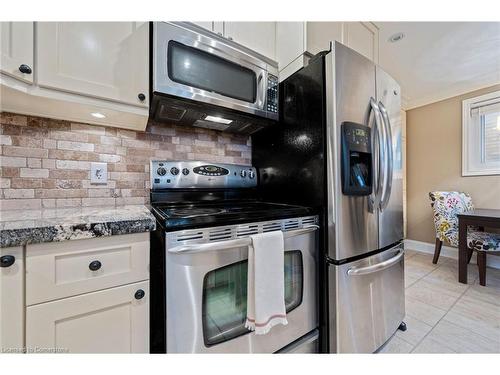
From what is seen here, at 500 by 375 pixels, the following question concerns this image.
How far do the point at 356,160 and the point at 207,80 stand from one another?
3.00ft

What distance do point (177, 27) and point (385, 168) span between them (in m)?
1.33

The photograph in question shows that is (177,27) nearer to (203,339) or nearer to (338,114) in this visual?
(338,114)

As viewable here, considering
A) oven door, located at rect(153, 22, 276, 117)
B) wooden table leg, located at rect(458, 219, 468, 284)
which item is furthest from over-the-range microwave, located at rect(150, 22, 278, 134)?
wooden table leg, located at rect(458, 219, 468, 284)

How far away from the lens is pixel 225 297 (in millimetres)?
951

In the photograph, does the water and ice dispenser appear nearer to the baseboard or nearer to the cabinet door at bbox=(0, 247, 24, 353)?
the cabinet door at bbox=(0, 247, 24, 353)

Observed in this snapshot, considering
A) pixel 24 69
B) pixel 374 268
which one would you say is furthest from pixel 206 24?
pixel 374 268

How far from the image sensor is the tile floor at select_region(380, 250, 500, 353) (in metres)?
1.35

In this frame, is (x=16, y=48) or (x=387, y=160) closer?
(x=16, y=48)

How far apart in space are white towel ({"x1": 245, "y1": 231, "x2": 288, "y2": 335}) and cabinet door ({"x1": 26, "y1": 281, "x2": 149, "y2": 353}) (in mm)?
410

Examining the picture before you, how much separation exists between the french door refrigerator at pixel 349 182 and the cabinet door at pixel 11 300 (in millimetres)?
1176

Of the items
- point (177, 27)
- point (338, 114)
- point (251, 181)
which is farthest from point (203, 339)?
point (177, 27)

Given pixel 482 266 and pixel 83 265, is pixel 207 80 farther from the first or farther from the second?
pixel 482 266
